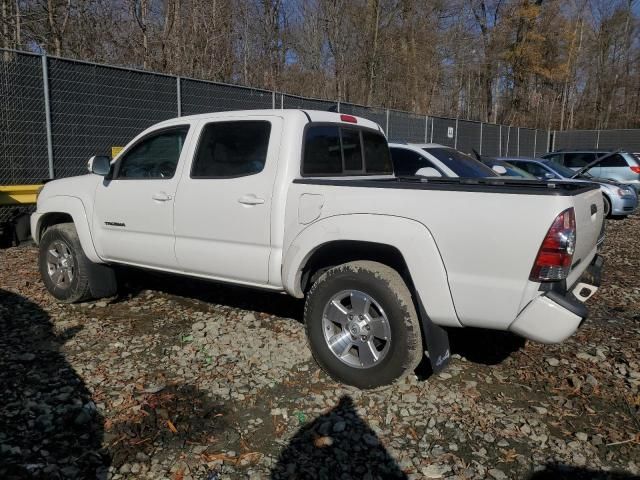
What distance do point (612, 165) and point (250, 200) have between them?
1506 centimetres

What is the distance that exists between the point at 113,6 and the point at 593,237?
13749 mm

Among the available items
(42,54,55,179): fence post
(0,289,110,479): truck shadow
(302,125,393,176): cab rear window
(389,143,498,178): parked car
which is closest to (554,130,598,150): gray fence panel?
(389,143,498,178): parked car

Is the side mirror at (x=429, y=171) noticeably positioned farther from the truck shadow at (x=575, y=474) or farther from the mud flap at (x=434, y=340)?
the truck shadow at (x=575, y=474)

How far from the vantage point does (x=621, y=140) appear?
3481 centimetres

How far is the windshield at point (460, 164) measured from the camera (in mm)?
8133

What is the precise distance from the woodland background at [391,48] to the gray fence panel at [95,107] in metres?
3.05

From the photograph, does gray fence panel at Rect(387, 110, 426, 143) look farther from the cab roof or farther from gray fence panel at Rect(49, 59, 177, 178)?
the cab roof

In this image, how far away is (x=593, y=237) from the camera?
3.76m

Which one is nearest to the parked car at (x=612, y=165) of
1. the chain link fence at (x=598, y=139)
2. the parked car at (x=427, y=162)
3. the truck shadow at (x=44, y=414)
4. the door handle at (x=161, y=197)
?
the parked car at (x=427, y=162)

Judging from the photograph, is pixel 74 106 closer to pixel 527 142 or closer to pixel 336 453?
pixel 336 453

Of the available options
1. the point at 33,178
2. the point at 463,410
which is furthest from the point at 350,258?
the point at 33,178

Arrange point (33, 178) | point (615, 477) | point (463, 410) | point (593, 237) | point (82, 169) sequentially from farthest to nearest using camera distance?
point (82, 169), point (33, 178), point (593, 237), point (463, 410), point (615, 477)

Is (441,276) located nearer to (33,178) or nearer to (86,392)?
(86,392)

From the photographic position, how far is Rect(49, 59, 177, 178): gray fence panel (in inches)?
352
